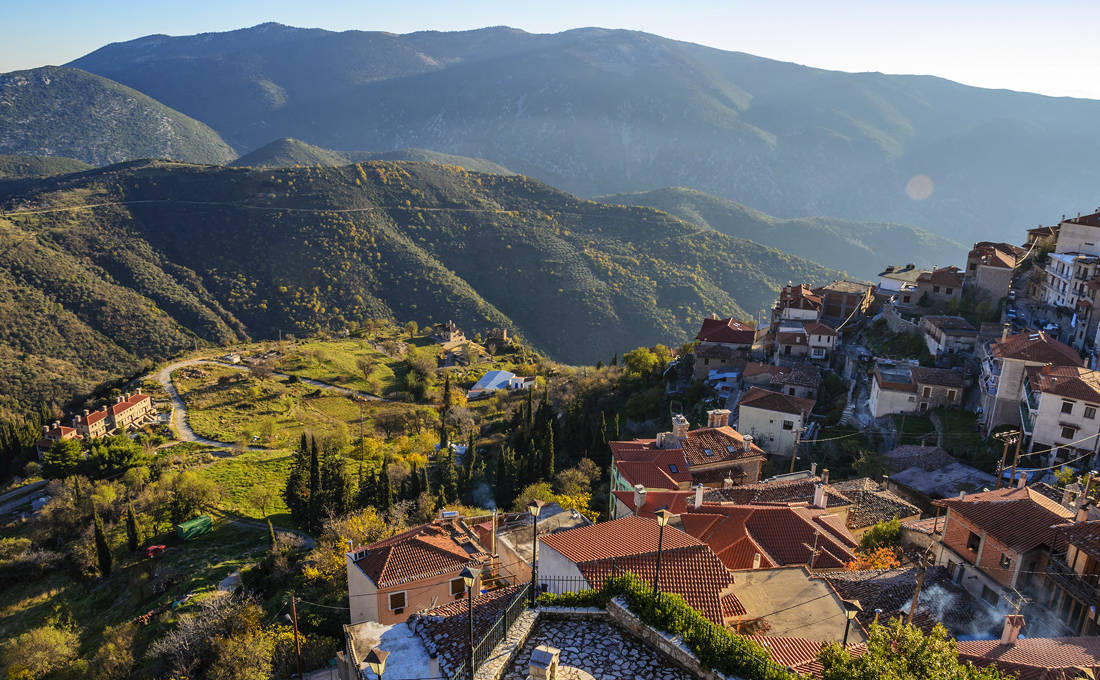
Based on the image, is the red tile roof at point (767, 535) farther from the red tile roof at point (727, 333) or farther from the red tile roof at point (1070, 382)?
the red tile roof at point (727, 333)

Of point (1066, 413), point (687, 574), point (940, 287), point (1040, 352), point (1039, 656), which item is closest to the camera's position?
point (1039, 656)

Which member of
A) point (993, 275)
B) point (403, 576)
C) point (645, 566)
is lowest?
point (403, 576)

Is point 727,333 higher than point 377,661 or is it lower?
lower

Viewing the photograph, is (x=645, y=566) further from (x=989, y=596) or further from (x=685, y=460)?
(x=685, y=460)

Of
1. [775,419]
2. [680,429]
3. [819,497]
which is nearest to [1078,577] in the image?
[819,497]

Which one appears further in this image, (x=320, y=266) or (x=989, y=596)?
(x=320, y=266)

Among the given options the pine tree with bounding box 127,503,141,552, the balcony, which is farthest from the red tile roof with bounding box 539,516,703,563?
the pine tree with bounding box 127,503,141,552

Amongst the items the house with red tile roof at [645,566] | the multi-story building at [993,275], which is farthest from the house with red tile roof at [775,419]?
the house with red tile roof at [645,566]
